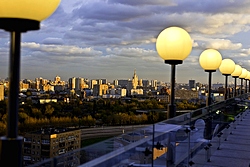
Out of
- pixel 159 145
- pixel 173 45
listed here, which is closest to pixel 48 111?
pixel 173 45

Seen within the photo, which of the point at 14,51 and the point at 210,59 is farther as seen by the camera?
the point at 210,59

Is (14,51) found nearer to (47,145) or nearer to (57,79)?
(47,145)

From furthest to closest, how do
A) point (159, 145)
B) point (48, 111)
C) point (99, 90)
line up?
point (99, 90) < point (48, 111) < point (159, 145)

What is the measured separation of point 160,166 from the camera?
4008 mm

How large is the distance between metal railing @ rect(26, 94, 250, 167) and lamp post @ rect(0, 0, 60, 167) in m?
0.29

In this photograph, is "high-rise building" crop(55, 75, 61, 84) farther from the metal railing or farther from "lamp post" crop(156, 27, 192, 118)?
"lamp post" crop(156, 27, 192, 118)

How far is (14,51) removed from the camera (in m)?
2.40

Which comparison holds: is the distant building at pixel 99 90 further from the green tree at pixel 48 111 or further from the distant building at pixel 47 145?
the distant building at pixel 47 145

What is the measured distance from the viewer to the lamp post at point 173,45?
536 cm

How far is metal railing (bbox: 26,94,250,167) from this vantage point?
2734 millimetres

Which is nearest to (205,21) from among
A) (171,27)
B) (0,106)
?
(0,106)

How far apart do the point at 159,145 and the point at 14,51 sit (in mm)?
2142

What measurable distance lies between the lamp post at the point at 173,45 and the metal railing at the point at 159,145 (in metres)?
0.89

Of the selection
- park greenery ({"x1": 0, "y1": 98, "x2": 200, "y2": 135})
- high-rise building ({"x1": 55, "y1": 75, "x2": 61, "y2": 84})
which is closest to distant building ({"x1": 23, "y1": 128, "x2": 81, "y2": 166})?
park greenery ({"x1": 0, "y1": 98, "x2": 200, "y2": 135})
